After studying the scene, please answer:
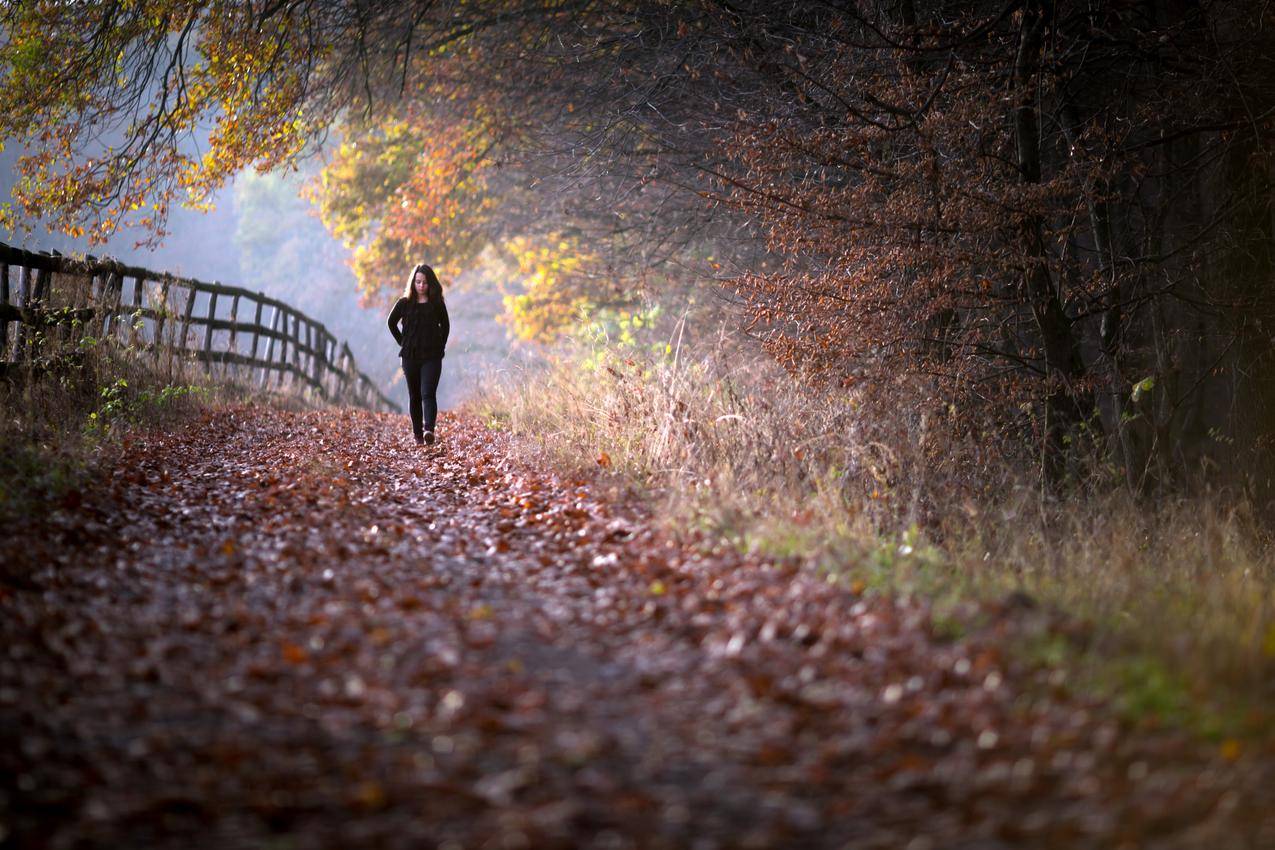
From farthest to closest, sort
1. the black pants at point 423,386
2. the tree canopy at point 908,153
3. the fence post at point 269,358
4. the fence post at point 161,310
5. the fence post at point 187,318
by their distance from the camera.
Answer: the fence post at point 269,358 → the fence post at point 187,318 → the fence post at point 161,310 → the black pants at point 423,386 → the tree canopy at point 908,153

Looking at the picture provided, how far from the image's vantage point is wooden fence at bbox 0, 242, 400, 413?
9.62m

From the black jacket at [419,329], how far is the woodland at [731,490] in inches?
43.7

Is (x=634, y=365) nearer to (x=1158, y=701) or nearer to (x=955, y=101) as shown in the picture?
(x=955, y=101)

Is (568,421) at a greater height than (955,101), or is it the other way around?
(955,101)

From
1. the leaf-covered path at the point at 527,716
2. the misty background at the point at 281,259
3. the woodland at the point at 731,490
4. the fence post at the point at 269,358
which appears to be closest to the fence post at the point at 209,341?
the woodland at the point at 731,490

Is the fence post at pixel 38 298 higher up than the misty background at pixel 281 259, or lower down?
lower down

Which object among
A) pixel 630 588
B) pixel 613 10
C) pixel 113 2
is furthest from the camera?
pixel 613 10

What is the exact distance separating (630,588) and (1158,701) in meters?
2.54

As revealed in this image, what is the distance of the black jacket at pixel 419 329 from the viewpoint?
11.6m

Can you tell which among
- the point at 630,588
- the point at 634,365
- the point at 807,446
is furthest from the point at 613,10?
the point at 630,588

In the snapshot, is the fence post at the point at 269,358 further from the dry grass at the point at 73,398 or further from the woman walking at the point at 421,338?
the woman walking at the point at 421,338

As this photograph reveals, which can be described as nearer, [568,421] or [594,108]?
[568,421]

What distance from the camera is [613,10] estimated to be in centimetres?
1198

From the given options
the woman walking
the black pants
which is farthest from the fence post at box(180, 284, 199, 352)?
the black pants
